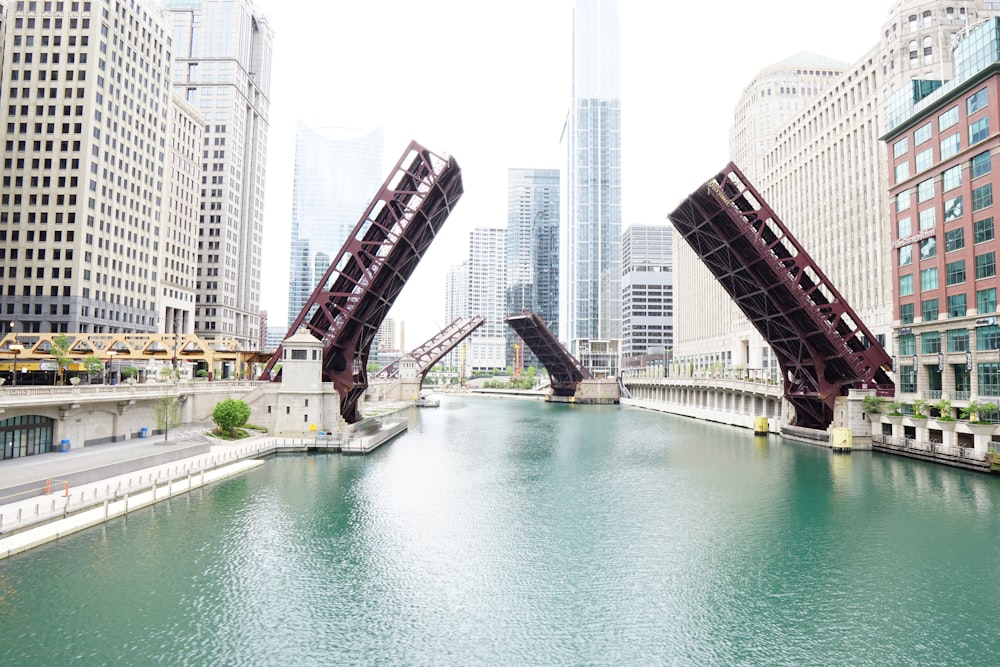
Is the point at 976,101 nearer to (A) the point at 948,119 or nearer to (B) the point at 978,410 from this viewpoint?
(A) the point at 948,119

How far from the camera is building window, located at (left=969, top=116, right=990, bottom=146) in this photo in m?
36.6

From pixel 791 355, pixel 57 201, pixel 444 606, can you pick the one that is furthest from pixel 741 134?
pixel 444 606

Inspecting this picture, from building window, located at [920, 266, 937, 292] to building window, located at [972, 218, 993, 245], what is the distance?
3.91 meters

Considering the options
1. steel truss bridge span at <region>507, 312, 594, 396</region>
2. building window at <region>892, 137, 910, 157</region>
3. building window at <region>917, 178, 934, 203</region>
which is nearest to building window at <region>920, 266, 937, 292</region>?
building window at <region>917, 178, 934, 203</region>

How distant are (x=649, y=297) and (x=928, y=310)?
449 ft

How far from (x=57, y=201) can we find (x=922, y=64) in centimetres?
10271

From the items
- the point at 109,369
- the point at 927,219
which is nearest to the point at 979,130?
the point at 927,219

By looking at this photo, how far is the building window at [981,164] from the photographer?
36.6 m

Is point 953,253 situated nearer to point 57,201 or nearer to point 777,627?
point 777,627

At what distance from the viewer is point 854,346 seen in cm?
4606

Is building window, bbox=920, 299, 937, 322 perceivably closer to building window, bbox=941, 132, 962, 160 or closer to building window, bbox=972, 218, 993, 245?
building window, bbox=972, 218, 993, 245

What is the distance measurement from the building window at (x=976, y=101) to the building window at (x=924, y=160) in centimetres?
382

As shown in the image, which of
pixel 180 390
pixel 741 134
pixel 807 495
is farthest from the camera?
pixel 741 134

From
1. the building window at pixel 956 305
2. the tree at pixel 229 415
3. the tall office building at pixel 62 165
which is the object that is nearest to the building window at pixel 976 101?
the building window at pixel 956 305
